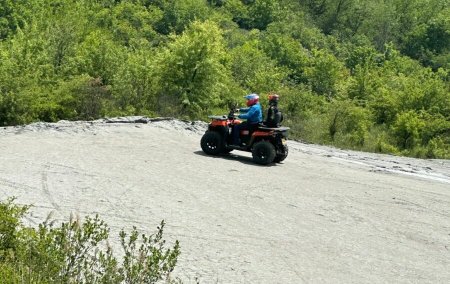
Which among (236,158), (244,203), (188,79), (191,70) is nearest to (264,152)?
(236,158)

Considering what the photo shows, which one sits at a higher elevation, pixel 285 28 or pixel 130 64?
pixel 285 28

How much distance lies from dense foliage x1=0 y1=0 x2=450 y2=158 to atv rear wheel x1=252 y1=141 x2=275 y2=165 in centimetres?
1359

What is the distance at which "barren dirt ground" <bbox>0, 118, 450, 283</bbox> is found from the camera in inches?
368

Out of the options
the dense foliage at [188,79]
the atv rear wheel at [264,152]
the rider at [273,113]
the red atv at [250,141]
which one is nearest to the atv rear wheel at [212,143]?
the red atv at [250,141]

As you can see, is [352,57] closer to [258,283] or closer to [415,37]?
[415,37]

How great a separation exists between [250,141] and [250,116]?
0.72 meters

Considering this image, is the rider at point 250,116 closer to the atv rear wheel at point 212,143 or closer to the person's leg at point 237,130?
the person's leg at point 237,130

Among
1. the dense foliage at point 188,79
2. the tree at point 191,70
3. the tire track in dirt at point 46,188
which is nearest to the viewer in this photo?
the tire track in dirt at point 46,188

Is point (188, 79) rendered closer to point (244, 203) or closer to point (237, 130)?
point (237, 130)

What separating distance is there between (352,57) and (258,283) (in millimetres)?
86860

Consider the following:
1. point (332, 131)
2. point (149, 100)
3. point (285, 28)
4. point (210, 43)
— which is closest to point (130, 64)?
point (149, 100)

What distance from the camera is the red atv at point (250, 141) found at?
54.5 feet

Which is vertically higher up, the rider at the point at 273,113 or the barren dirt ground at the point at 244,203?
the rider at the point at 273,113

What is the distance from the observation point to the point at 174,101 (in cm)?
3497
